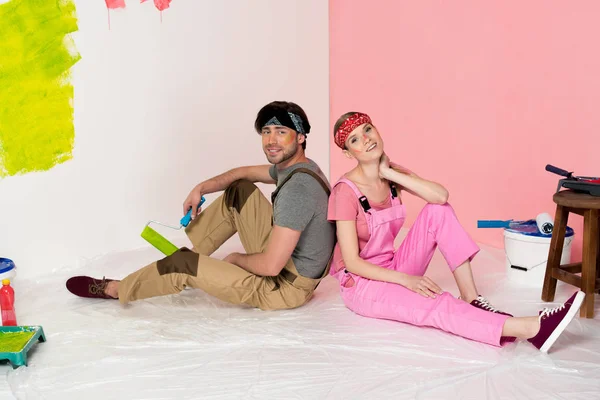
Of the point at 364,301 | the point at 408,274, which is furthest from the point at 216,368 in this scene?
the point at 408,274

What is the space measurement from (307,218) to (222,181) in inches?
22.5

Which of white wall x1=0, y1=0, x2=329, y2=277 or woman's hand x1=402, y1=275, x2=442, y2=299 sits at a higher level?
white wall x1=0, y1=0, x2=329, y2=277

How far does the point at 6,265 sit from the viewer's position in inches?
112

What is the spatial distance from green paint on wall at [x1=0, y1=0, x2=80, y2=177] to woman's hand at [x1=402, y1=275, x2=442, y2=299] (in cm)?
189

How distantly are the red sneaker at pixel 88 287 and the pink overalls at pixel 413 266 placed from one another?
954mm

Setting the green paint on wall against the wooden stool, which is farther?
the green paint on wall

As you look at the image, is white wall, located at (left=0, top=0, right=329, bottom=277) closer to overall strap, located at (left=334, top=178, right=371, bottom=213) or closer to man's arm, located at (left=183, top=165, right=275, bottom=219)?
man's arm, located at (left=183, top=165, right=275, bottom=219)

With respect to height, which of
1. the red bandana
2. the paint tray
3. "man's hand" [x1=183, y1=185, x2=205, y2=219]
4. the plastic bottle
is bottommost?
the paint tray

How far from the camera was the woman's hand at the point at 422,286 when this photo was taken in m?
2.20

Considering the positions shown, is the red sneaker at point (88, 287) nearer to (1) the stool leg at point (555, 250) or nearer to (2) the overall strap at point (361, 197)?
(2) the overall strap at point (361, 197)

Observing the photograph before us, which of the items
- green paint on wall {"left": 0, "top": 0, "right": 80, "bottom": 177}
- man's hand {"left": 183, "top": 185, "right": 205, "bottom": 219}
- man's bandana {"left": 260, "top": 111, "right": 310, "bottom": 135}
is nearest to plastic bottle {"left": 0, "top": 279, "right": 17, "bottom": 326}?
man's hand {"left": 183, "top": 185, "right": 205, "bottom": 219}

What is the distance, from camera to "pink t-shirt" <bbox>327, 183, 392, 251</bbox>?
90.1 inches

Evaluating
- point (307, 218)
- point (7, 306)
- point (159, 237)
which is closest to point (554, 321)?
point (307, 218)

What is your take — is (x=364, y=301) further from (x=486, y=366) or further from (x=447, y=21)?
(x=447, y=21)
